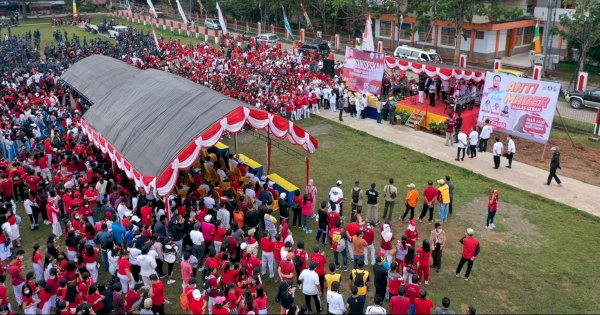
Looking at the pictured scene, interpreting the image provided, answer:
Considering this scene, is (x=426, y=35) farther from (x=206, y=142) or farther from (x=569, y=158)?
(x=206, y=142)

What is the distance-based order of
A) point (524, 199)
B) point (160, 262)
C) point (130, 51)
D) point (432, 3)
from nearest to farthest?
point (160, 262)
point (524, 199)
point (130, 51)
point (432, 3)

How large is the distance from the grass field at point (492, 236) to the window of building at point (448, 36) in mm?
25191

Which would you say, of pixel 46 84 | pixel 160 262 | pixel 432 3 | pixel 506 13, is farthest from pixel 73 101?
pixel 506 13

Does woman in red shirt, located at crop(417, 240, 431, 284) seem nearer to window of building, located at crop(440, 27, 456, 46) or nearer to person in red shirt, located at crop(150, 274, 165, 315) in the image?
person in red shirt, located at crop(150, 274, 165, 315)

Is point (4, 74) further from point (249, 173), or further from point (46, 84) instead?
point (249, 173)

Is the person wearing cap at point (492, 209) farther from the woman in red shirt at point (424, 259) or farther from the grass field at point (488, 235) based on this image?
the woman in red shirt at point (424, 259)

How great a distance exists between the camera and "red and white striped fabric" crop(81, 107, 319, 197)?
1156cm

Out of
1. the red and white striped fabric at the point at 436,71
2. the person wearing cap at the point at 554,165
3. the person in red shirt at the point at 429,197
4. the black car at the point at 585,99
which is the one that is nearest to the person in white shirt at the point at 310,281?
the person in red shirt at the point at 429,197

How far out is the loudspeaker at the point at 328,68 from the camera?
96.4 ft

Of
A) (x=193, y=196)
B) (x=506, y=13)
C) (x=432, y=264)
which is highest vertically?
(x=506, y=13)

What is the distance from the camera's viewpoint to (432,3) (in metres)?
36.5

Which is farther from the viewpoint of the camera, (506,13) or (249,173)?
(506,13)

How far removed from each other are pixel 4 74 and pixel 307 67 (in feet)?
54.7

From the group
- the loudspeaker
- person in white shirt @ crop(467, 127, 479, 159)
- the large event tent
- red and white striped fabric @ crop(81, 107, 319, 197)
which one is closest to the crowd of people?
red and white striped fabric @ crop(81, 107, 319, 197)
